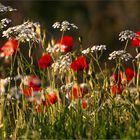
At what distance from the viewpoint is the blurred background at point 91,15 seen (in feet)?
41.2

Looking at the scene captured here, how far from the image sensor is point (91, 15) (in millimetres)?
13648

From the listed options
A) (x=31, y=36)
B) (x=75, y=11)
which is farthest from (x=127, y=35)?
(x=75, y=11)

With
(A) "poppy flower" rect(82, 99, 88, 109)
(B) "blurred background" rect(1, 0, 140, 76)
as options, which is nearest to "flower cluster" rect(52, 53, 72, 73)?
(A) "poppy flower" rect(82, 99, 88, 109)

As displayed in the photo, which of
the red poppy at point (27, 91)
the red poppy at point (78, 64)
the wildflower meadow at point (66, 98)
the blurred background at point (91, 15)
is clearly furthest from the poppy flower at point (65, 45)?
the blurred background at point (91, 15)

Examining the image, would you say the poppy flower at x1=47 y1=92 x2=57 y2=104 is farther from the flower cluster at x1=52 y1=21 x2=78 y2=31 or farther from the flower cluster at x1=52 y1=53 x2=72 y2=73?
the flower cluster at x1=52 y1=21 x2=78 y2=31

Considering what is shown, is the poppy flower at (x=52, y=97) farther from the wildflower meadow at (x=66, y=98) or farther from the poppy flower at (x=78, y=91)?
the poppy flower at (x=78, y=91)

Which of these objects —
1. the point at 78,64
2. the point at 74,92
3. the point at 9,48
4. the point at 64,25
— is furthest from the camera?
the point at 74,92

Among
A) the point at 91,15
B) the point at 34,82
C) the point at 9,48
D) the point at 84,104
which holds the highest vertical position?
the point at 91,15

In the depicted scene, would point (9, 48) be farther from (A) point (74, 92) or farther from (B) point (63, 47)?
(A) point (74, 92)

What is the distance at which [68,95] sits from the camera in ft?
15.1

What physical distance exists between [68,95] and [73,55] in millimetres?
285

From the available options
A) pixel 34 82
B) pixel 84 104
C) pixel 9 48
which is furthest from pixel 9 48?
pixel 84 104

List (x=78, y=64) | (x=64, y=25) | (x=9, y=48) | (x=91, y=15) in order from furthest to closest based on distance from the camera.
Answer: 1. (x=91, y=15)
2. (x=64, y=25)
3. (x=78, y=64)
4. (x=9, y=48)

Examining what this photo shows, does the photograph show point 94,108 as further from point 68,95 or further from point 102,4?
point 102,4
